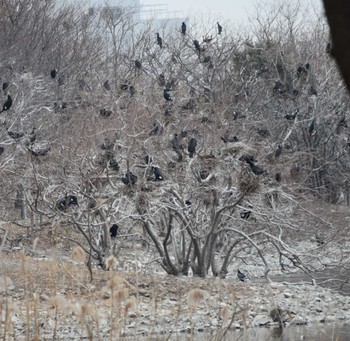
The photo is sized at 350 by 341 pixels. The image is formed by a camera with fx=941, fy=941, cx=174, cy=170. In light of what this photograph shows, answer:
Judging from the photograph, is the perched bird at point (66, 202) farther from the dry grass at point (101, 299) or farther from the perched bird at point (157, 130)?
the perched bird at point (157, 130)

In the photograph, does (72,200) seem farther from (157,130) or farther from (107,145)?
(157,130)

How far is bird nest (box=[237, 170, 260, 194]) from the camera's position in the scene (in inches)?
550

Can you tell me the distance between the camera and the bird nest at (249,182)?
45.9 feet

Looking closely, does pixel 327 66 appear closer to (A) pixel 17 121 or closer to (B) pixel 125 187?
(A) pixel 17 121

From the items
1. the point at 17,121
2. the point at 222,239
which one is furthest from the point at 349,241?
the point at 17,121

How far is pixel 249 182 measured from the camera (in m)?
14.0

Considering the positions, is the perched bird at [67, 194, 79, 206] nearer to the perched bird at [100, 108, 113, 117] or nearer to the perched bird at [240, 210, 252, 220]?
the perched bird at [100, 108, 113, 117]

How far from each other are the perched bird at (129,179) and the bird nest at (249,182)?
1.62 m

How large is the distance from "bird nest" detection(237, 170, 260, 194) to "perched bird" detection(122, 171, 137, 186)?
1.62 metres

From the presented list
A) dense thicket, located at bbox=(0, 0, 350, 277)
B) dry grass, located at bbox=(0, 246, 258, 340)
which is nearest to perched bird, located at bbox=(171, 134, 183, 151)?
dense thicket, located at bbox=(0, 0, 350, 277)

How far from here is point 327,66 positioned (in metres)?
29.0

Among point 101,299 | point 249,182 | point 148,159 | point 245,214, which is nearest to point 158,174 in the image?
point 148,159

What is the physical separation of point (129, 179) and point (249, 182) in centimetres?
180

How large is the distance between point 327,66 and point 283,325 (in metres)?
18.0
